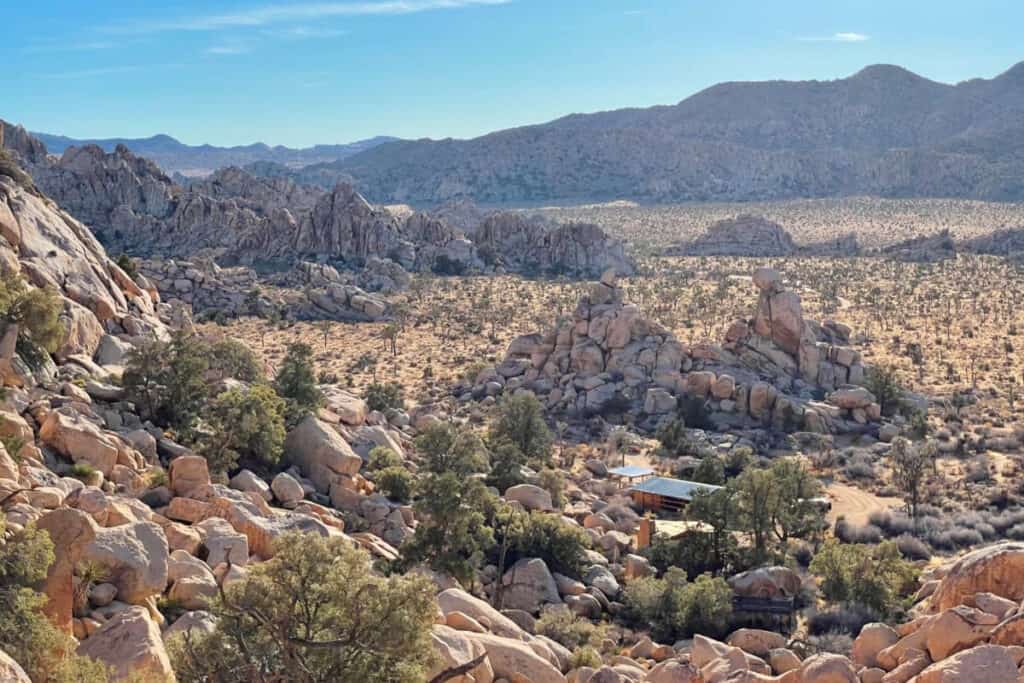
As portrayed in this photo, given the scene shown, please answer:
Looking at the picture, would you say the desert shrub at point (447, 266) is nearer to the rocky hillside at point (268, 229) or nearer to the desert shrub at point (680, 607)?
the rocky hillside at point (268, 229)

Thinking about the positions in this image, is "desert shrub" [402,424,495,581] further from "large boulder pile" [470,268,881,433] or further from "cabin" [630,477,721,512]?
"large boulder pile" [470,268,881,433]

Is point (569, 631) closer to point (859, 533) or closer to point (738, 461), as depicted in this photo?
point (859, 533)

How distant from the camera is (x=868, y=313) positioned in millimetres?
62594

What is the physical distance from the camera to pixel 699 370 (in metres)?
41.3

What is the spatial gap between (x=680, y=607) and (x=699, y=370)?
22.6 metres

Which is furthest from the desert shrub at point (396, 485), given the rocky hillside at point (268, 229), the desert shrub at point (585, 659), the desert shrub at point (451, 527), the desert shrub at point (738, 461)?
the rocky hillside at point (268, 229)

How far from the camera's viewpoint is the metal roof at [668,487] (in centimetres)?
2844

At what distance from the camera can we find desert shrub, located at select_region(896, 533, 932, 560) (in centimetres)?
2392

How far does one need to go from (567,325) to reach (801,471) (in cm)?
1859

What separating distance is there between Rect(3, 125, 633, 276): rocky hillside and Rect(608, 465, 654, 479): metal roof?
174 ft

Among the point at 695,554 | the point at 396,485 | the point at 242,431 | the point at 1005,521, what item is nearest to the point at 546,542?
the point at 695,554

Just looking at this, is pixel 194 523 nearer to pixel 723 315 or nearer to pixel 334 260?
pixel 723 315

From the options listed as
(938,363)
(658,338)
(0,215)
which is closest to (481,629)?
(0,215)

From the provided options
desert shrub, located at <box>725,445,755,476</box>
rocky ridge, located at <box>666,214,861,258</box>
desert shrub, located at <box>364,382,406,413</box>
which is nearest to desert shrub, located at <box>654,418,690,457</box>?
desert shrub, located at <box>725,445,755,476</box>
